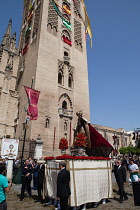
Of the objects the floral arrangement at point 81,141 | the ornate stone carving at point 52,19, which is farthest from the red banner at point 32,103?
the ornate stone carving at point 52,19

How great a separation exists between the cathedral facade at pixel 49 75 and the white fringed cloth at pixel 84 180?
12086 millimetres

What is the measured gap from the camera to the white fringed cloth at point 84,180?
546 cm

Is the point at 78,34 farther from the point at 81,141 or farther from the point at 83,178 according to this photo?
the point at 83,178

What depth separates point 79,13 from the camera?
112 ft

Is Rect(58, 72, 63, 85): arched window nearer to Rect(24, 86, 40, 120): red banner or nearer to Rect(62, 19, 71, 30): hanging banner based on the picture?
Rect(24, 86, 40, 120): red banner

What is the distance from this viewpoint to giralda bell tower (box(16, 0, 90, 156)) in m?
21.5

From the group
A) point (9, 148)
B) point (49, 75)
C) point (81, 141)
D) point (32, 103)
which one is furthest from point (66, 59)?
point (81, 141)

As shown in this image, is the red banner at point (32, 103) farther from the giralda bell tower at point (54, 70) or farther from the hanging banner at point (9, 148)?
the giralda bell tower at point (54, 70)

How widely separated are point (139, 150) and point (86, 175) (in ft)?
147

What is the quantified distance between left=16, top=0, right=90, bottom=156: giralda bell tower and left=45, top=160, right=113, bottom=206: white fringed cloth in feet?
43.2

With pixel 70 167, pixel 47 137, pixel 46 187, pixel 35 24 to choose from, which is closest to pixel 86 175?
pixel 70 167

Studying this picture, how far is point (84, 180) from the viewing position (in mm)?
5777

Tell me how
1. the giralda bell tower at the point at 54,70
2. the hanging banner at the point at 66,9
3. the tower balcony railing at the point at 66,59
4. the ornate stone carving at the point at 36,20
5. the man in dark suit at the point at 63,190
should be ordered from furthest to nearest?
the hanging banner at the point at 66,9 → the ornate stone carving at the point at 36,20 → the tower balcony railing at the point at 66,59 → the giralda bell tower at the point at 54,70 → the man in dark suit at the point at 63,190

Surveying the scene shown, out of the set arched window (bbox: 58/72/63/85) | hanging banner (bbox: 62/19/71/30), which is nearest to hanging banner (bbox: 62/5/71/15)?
hanging banner (bbox: 62/19/71/30)
